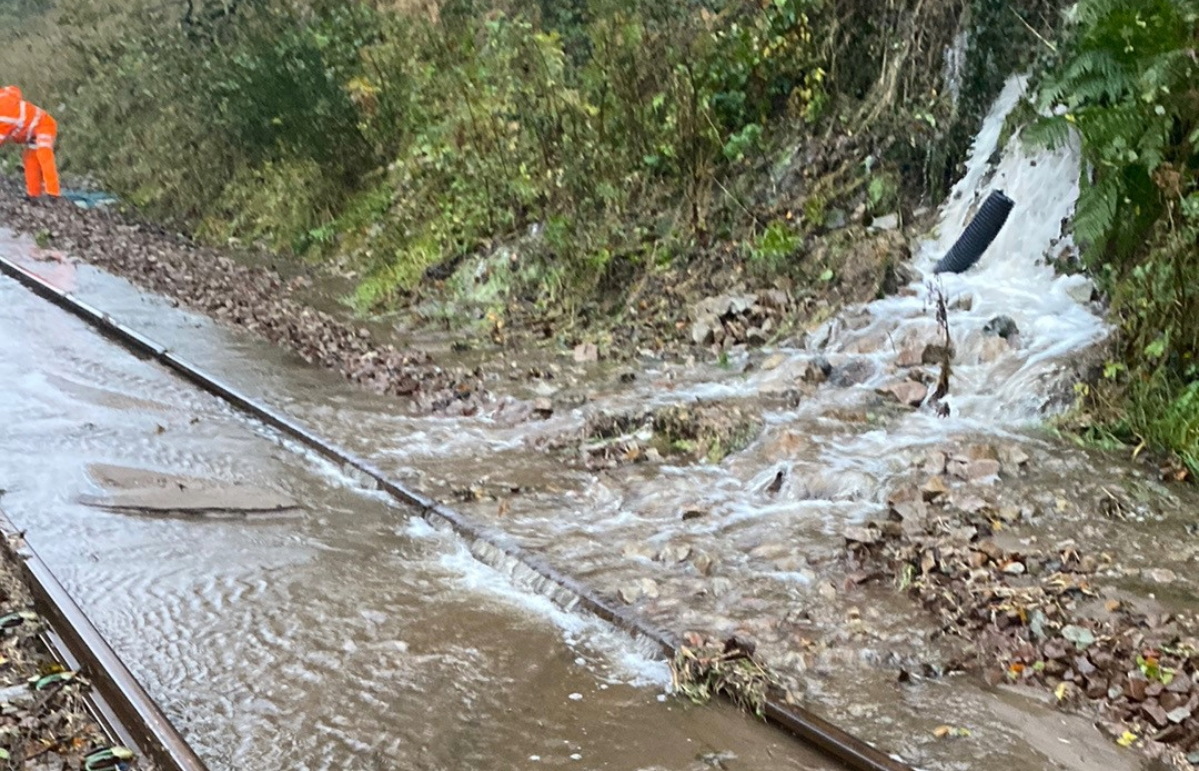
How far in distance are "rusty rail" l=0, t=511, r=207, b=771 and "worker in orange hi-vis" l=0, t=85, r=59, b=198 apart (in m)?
13.8

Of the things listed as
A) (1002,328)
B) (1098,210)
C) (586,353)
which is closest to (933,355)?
(1002,328)

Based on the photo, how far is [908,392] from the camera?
704 cm

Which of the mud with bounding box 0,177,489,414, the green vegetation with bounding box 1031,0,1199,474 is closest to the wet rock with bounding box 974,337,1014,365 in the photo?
the green vegetation with bounding box 1031,0,1199,474

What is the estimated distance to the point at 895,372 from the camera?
7.44 metres

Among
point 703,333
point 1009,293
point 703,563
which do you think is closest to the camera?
point 703,563

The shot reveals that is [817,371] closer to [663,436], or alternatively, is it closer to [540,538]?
[663,436]

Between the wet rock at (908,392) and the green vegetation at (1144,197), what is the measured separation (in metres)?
1.15

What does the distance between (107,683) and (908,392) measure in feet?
18.3

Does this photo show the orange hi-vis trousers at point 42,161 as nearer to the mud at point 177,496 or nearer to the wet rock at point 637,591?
the mud at point 177,496

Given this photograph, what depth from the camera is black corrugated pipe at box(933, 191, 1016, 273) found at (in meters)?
8.08

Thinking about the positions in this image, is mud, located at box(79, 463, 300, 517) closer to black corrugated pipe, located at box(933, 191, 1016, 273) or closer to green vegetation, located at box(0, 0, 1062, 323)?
green vegetation, located at box(0, 0, 1062, 323)

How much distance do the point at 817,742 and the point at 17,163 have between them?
81.7 ft

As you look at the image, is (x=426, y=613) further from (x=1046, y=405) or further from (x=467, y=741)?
(x=1046, y=405)

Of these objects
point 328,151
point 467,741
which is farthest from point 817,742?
point 328,151
